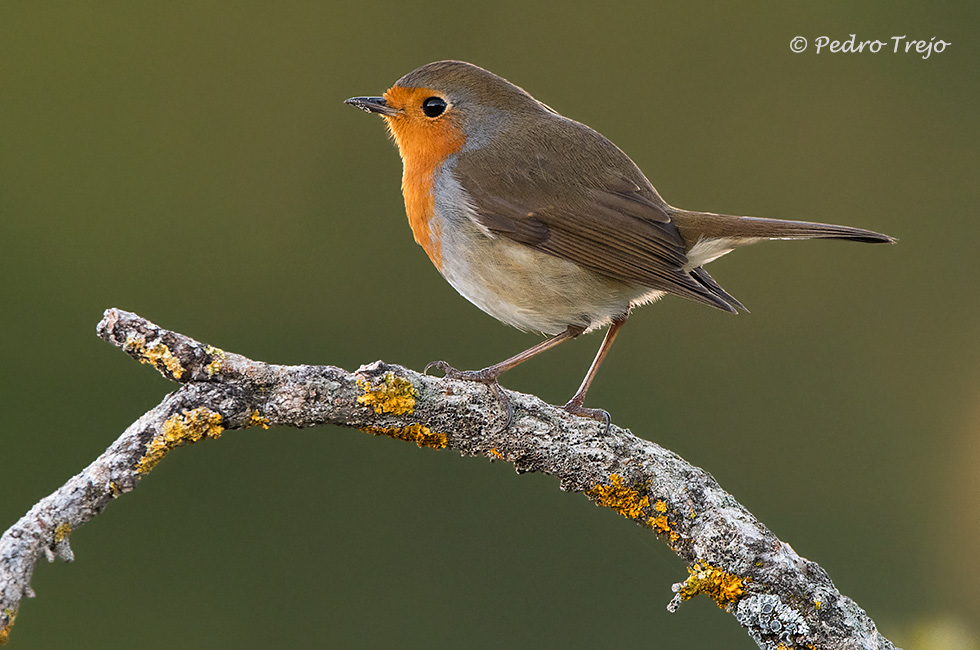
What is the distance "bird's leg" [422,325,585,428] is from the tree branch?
27mm

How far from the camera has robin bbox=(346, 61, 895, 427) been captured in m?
2.85

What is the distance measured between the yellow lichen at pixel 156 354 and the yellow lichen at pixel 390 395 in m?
0.37

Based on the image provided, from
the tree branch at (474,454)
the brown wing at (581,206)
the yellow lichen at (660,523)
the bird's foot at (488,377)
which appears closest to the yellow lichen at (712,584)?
the tree branch at (474,454)

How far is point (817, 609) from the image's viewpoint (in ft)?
6.67

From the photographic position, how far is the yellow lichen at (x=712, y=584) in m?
2.06

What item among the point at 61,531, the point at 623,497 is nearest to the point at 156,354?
the point at 61,531

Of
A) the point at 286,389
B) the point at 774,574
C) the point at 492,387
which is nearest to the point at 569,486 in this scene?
the point at 492,387

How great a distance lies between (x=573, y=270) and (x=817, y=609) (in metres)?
1.21

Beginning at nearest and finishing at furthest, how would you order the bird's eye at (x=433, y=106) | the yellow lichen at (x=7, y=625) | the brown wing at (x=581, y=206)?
the yellow lichen at (x=7, y=625), the brown wing at (x=581, y=206), the bird's eye at (x=433, y=106)

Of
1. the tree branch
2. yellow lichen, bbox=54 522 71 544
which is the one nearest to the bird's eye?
the tree branch

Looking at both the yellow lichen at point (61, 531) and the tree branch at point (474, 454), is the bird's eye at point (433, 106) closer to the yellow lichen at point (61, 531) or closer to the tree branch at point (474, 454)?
the tree branch at point (474, 454)

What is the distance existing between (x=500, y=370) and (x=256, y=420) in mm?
810

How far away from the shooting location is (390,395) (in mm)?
2006

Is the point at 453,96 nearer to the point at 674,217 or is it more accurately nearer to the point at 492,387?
the point at 674,217
